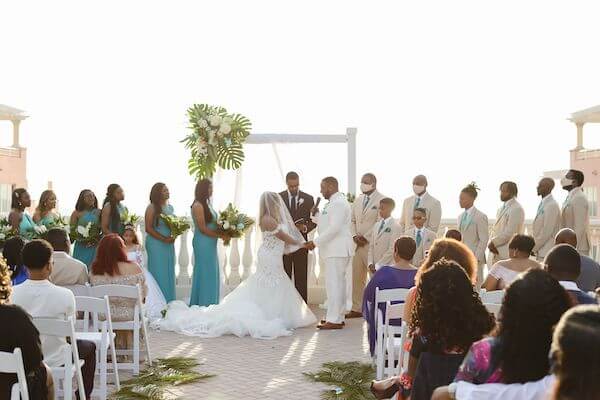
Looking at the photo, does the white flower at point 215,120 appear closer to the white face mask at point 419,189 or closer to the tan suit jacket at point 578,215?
the white face mask at point 419,189

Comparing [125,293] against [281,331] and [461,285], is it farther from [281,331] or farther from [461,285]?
[461,285]

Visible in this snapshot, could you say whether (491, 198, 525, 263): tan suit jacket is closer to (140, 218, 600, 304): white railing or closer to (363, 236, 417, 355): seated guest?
(140, 218, 600, 304): white railing

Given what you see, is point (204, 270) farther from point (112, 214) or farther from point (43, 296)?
point (43, 296)

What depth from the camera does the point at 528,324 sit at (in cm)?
329

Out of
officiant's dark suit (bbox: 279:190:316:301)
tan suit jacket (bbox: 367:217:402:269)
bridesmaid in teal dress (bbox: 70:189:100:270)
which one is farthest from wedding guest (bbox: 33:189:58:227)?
tan suit jacket (bbox: 367:217:402:269)

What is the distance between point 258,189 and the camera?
42.0 feet

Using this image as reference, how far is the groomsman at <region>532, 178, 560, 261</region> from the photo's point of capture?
10.9 metres

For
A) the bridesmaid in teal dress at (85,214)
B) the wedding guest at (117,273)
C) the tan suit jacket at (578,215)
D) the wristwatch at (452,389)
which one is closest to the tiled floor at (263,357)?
the wedding guest at (117,273)

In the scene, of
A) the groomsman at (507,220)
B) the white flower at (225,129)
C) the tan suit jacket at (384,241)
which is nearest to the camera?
the tan suit jacket at (384,241)

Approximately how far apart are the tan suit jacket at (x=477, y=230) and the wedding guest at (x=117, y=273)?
4646mm

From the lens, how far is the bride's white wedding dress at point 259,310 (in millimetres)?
10492

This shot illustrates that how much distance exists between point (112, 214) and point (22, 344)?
679cm

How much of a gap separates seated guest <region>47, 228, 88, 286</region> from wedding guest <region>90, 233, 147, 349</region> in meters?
0.45

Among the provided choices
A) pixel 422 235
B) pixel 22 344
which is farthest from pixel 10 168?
pixel 22 344
